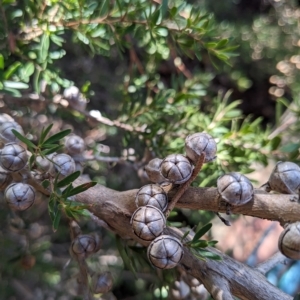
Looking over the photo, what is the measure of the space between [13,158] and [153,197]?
10.9 inches

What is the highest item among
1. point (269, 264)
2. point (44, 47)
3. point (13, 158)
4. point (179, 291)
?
point (44, 47)

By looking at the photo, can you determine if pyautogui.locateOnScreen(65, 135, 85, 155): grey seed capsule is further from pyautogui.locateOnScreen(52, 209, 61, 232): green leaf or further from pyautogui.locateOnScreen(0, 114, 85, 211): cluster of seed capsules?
pyautogui.locateOnScreen(52, 209, 61, 232): green leaf

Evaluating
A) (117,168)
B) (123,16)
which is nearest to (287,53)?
(117,168)

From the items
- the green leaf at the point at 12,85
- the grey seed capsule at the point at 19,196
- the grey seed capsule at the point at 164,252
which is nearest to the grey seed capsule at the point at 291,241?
the grey seed capsule at the point at 164,252

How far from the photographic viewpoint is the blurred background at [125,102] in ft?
3.28

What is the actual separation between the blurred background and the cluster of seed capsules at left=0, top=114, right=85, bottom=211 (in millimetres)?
A: 110

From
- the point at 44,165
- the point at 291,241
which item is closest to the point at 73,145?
the point at 44,165

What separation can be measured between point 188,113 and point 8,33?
52 cm

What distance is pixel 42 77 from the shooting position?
1053 millimetres

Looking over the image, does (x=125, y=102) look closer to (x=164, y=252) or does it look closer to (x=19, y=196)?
(x=19, y=196)

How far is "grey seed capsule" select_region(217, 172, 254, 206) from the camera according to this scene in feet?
2.30

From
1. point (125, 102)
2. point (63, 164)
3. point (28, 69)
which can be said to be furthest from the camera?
point (125, 102)

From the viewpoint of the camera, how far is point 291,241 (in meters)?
0.64

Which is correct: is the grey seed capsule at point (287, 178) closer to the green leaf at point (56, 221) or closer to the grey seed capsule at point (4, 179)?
the green leaf at point (56, 221)
